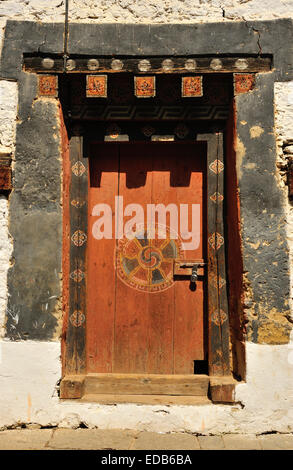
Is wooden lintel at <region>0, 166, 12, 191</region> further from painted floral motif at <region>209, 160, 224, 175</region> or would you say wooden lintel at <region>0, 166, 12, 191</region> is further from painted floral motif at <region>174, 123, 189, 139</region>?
painted floral motif at <region>209, 160, 224, 175</region>

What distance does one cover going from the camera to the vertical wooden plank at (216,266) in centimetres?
296

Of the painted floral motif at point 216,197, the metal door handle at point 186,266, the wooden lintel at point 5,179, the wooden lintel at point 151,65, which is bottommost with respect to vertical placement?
the metal door handle at point 186,266

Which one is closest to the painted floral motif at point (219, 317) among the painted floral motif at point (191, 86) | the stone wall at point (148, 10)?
the painted floral motif at point (191, 86)

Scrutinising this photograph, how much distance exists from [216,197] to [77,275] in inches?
50.4

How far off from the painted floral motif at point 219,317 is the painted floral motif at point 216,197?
0.88 meters

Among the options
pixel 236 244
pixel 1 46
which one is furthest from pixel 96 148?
pixel 236 244

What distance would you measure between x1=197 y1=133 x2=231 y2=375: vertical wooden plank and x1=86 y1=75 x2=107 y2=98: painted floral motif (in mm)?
840

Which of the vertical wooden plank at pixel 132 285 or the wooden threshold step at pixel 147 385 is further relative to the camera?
the vertical wooden plank at pixel 132 285

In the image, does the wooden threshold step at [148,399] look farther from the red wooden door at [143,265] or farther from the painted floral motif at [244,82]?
the painted floral motif at [244,82]

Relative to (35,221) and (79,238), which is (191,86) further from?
(35,221)

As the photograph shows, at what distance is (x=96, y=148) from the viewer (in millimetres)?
3209
